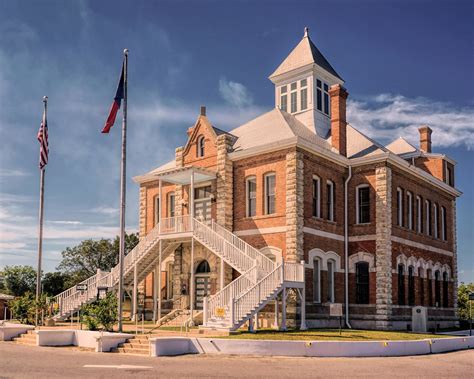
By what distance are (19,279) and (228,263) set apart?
166 feet

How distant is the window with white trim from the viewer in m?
30.4

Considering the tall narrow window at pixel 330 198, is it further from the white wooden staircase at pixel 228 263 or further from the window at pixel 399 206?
the white wooden staircase at pixel 228 263

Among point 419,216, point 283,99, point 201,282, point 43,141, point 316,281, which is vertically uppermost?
point 283,99

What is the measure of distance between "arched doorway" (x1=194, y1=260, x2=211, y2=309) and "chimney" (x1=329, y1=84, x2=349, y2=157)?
9467 mm

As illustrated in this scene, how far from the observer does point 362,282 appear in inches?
1235

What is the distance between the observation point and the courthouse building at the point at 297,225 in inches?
1128

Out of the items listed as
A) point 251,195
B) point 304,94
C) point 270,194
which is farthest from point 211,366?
point 304,94

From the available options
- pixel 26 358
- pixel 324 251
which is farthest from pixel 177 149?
pixel 26 358

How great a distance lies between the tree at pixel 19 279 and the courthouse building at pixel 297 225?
36.8 metres

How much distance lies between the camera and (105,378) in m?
15.1

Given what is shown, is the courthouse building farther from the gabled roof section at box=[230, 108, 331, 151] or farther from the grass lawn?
the grass lawn

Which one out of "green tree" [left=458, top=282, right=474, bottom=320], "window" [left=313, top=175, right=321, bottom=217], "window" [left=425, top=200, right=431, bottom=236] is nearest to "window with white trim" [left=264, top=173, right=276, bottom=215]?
"window" [left=313, top=175, right=321, bottom=217]

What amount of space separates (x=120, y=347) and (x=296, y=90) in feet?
69.9

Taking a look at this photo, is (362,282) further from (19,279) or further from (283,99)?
(19,279)
